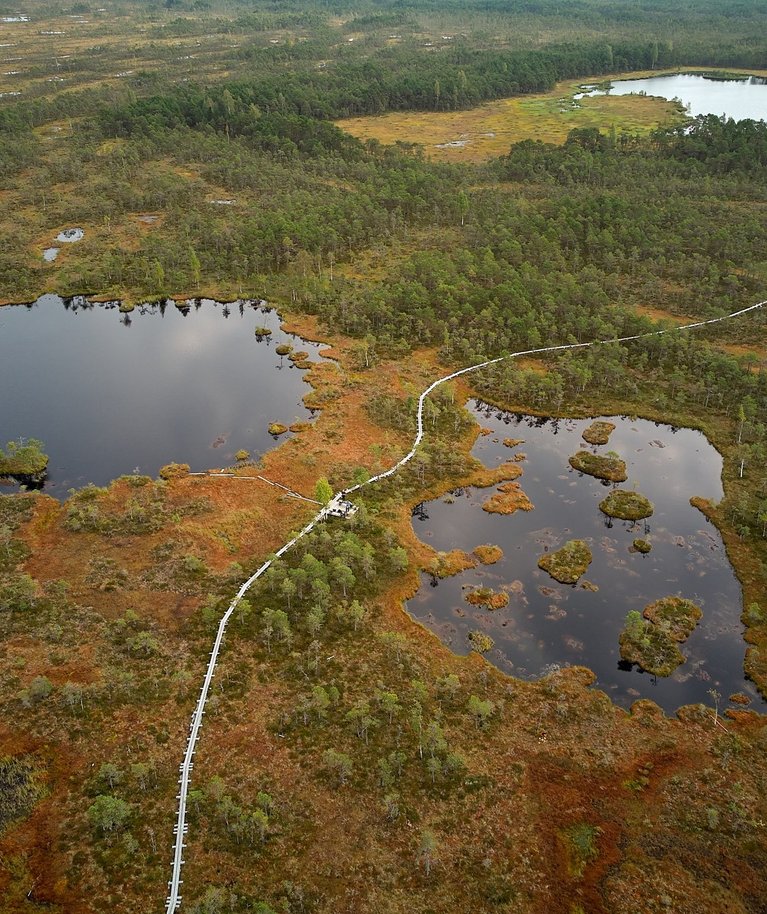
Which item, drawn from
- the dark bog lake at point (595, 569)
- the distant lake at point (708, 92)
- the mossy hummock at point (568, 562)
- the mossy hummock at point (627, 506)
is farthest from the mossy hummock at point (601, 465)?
the distant lake at point (708, 92)

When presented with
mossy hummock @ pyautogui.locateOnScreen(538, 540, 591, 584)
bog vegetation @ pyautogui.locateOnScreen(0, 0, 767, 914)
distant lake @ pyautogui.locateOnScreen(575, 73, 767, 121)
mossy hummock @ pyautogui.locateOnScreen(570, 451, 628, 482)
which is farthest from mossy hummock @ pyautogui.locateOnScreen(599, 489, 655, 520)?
distant lake @ pyautogui.locateOnScreen(575, 73, 767, 121)

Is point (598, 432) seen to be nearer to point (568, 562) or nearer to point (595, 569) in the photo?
point (595, 569)

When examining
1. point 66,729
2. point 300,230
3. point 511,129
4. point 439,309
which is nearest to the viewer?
point 66,729

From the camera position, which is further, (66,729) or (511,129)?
(511,129)

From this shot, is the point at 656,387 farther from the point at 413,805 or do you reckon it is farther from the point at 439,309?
the point at 413,805

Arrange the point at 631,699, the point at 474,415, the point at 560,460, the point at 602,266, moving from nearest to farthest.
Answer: the point at 631,699, the point at 560,460, the point at 474,415, the point at 602,266

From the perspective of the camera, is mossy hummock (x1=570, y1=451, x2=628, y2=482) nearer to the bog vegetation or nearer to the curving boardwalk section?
the bog vegetation

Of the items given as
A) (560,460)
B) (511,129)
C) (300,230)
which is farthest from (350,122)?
(560,460)
